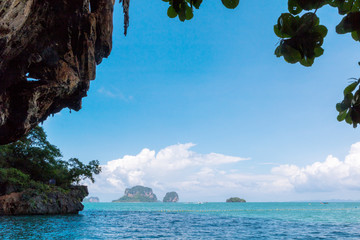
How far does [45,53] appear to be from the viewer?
8859mm

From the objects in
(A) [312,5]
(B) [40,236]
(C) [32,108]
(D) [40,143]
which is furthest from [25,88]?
(D) [40,143]

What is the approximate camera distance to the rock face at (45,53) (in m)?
6.37

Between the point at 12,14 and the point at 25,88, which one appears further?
the point at 25,88

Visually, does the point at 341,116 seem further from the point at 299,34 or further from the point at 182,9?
the point at 182,9

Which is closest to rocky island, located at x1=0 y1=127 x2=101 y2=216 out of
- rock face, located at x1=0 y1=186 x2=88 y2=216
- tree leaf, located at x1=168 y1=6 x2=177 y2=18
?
rock face, located at x1=0 y1=186 x2=88 y2=216

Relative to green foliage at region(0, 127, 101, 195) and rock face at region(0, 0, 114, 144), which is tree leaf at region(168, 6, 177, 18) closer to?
rock face at region(0, 0, 114, 144)

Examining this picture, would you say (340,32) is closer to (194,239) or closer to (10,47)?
(10,47)

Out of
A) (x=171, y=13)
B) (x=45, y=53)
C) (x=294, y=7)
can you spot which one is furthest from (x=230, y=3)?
(x=45, y=53)

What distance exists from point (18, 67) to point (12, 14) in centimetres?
291

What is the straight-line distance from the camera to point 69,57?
1052 centimetres

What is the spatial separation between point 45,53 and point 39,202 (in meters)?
27.1

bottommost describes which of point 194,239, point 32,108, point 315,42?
point 194,239

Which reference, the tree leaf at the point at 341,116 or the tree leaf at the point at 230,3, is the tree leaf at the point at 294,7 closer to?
the tree leaf at the point at 230,3

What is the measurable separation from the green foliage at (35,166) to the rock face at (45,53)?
21.6m
